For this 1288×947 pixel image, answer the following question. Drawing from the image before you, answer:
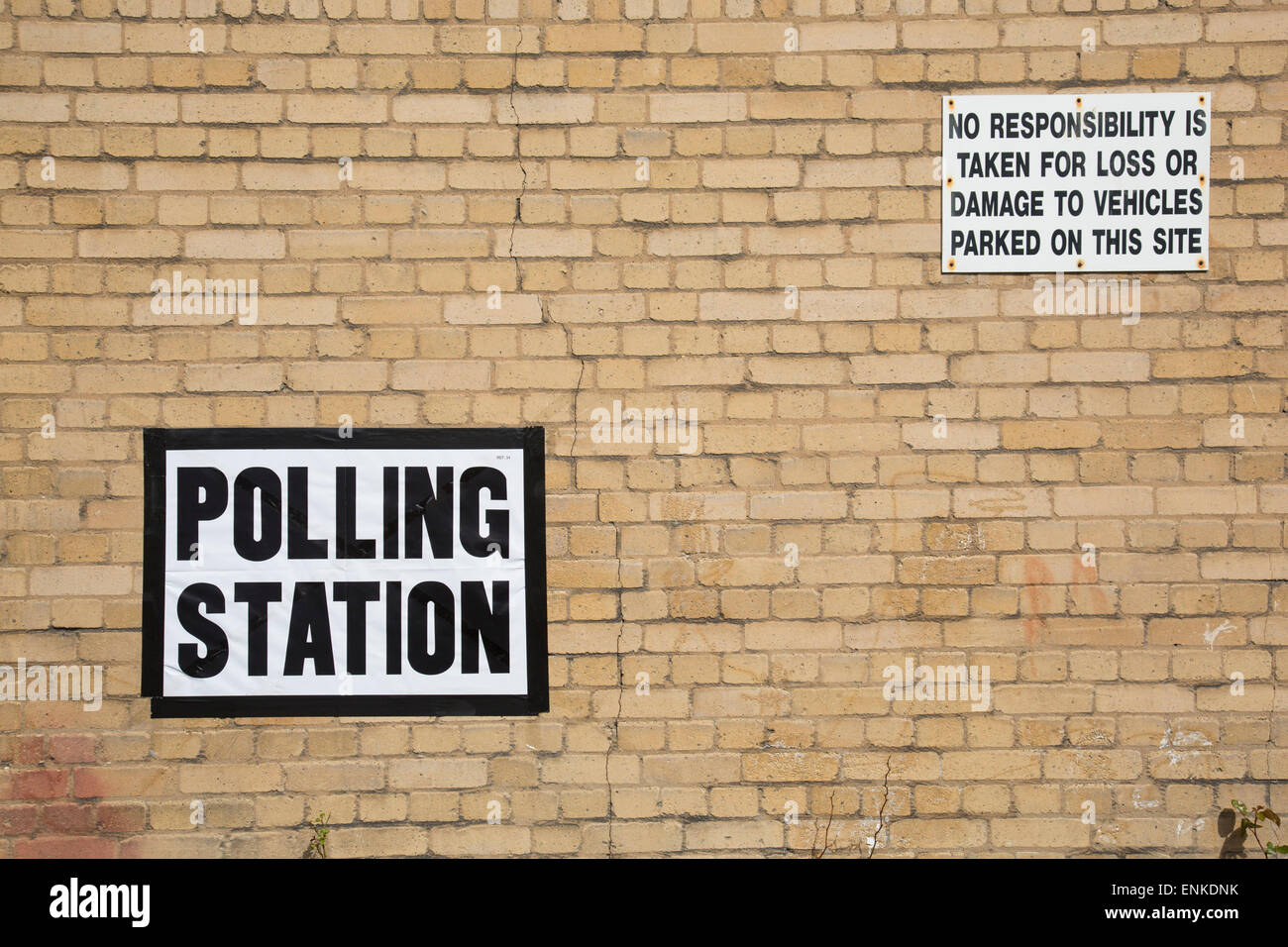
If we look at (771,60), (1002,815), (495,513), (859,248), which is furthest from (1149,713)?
(771,60)

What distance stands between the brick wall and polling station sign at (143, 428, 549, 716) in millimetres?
98

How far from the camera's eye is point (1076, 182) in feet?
13.3

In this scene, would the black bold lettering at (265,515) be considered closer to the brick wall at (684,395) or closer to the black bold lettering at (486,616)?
the brick wall at (684,395)

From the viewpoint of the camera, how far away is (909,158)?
13.2 feet

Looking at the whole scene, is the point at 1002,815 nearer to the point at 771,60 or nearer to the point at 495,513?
the point at 495,513

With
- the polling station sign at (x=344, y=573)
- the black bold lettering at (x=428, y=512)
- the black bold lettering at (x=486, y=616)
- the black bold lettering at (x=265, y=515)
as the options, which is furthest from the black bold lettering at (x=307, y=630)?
the black bold lettering at (x=486, y=616)

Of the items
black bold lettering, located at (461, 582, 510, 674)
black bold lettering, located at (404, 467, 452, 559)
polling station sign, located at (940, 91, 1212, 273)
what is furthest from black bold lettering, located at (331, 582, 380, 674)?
polling station sign, located at (940, 91, 1212, 273)

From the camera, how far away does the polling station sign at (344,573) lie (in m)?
4.02

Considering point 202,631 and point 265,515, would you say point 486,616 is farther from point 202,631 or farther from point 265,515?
point 202,631

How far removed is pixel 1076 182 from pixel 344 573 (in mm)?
3100

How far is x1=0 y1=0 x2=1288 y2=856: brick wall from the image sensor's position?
13.1 feet

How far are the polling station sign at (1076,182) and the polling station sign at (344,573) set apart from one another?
1859 mm

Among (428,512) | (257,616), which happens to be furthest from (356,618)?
(428,512)

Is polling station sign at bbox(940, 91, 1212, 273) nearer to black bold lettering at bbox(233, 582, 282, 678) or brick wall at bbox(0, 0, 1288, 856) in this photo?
brick wall at bbox(0, 0, 1288, 856)
